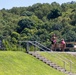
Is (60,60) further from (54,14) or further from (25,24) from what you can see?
(54,14)

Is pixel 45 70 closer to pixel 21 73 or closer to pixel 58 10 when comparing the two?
pixel 21 73

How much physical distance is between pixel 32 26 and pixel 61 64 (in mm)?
68500

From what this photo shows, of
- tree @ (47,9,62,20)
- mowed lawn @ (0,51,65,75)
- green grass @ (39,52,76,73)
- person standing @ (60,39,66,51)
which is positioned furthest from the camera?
tree @ (47,9,62,20)

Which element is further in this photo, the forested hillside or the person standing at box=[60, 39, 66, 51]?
the forested hillside

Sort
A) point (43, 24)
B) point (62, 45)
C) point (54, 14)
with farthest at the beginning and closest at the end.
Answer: point (54, 14)
point (43, 24)
point (62, 45)

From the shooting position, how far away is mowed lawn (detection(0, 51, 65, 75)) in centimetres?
2888

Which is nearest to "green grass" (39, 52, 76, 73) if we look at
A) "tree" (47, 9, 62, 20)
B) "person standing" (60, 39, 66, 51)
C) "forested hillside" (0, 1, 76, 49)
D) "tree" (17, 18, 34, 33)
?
"person standing" (60, 39, 66, 51)

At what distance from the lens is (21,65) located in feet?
102

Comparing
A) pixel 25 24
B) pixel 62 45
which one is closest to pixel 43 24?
pixel 25 24

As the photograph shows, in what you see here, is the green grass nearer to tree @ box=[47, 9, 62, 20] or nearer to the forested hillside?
the forested hillside

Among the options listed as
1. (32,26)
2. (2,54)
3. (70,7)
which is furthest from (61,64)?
(70,7)

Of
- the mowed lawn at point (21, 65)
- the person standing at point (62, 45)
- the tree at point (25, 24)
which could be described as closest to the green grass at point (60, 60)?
the person standing at point (62, 45)

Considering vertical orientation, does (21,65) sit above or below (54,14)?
above

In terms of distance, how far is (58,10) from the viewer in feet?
382
